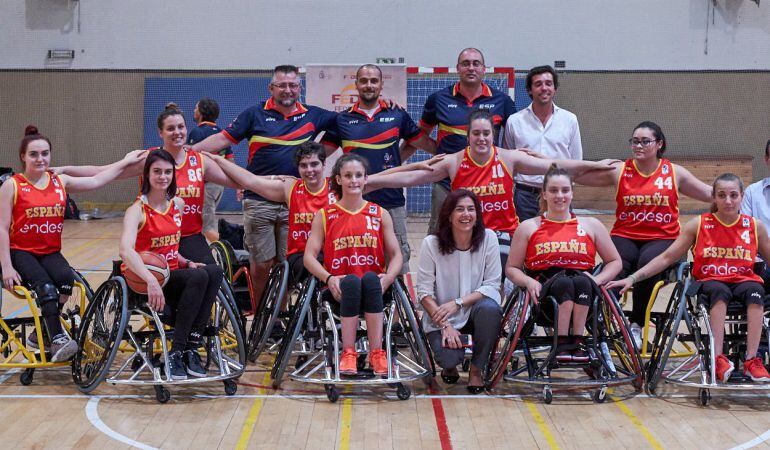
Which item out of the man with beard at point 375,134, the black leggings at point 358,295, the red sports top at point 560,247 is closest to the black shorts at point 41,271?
the black leggings at point 358,295

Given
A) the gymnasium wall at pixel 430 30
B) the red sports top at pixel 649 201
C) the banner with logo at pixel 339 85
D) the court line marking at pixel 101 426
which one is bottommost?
the court line marking at pixel 101 426

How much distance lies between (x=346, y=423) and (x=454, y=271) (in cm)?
101

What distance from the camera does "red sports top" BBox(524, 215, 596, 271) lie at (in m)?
4.73

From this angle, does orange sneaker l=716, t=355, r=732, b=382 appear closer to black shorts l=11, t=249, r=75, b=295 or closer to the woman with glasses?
the woman with glasses

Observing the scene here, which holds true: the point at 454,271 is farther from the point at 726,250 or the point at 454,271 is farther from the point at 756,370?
the point at 756,370

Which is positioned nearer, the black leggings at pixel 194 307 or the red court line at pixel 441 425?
the red court line at pixel 441 425

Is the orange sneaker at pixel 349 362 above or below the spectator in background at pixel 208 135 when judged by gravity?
below

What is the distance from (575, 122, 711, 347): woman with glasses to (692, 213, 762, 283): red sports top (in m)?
0.49

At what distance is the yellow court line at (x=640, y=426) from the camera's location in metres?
3.94

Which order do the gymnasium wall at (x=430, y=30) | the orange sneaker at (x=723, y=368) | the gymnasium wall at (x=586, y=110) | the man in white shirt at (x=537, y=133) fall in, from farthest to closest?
the gymnasium wall at (x=586, y=110) → the gymnasium wall at (x=430, y=30) → the man in white shirt at (x=537, y=133) → the orange sneaker at (x=723, y=368)

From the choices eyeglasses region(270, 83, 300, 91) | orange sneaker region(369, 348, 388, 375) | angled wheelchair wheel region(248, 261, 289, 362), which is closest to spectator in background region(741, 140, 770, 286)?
orange sneaker region(369, 348, 388, 375)

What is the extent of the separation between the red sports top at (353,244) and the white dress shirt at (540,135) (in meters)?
1.33

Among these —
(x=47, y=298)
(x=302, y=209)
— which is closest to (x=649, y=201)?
(x=302, y=209)

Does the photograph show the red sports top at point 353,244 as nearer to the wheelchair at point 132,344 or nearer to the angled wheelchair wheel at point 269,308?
the angled wheelchair wheel at point 269,308
